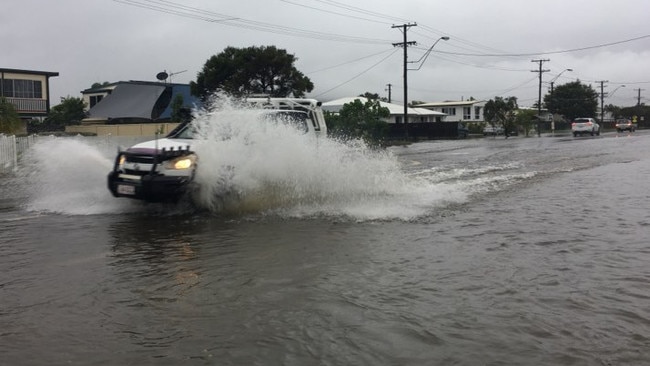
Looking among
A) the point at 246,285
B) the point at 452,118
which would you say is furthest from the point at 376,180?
the point at 452,118

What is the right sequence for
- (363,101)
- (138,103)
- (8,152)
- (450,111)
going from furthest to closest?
(450,111) → (363,101) → (138,103) → (8,152)

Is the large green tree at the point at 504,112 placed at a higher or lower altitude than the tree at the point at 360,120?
higher

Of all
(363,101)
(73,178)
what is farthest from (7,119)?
(363,101)

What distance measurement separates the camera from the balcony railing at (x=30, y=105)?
3916 cm

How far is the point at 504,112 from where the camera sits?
5878 cm

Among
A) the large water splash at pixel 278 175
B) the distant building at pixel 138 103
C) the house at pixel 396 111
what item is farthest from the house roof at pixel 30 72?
the large water splash at pixel 278 175

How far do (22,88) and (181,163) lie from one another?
3659 centimetres

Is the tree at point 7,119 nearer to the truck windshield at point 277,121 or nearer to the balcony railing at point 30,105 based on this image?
the balcony railing at point 30,105

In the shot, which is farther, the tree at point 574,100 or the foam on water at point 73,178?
the tree at point 574,100

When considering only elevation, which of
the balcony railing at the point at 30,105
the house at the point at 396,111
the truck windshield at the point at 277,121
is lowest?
the truck windshield at the point at 277,121

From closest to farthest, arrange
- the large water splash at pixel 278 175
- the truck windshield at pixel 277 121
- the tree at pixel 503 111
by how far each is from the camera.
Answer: the large water splash at pixel 278 175 → the truck windshield at pixel 277 121 → the tree at pixel 503 111

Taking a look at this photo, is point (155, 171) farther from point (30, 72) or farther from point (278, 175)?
point (30, 72)

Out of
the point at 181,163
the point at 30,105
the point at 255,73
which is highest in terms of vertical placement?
the point at 255,73

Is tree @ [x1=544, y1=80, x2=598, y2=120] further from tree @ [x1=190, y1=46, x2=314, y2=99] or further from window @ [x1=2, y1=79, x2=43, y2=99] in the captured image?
window @ [x1=2, y1=79, x2=43, y2=99]
